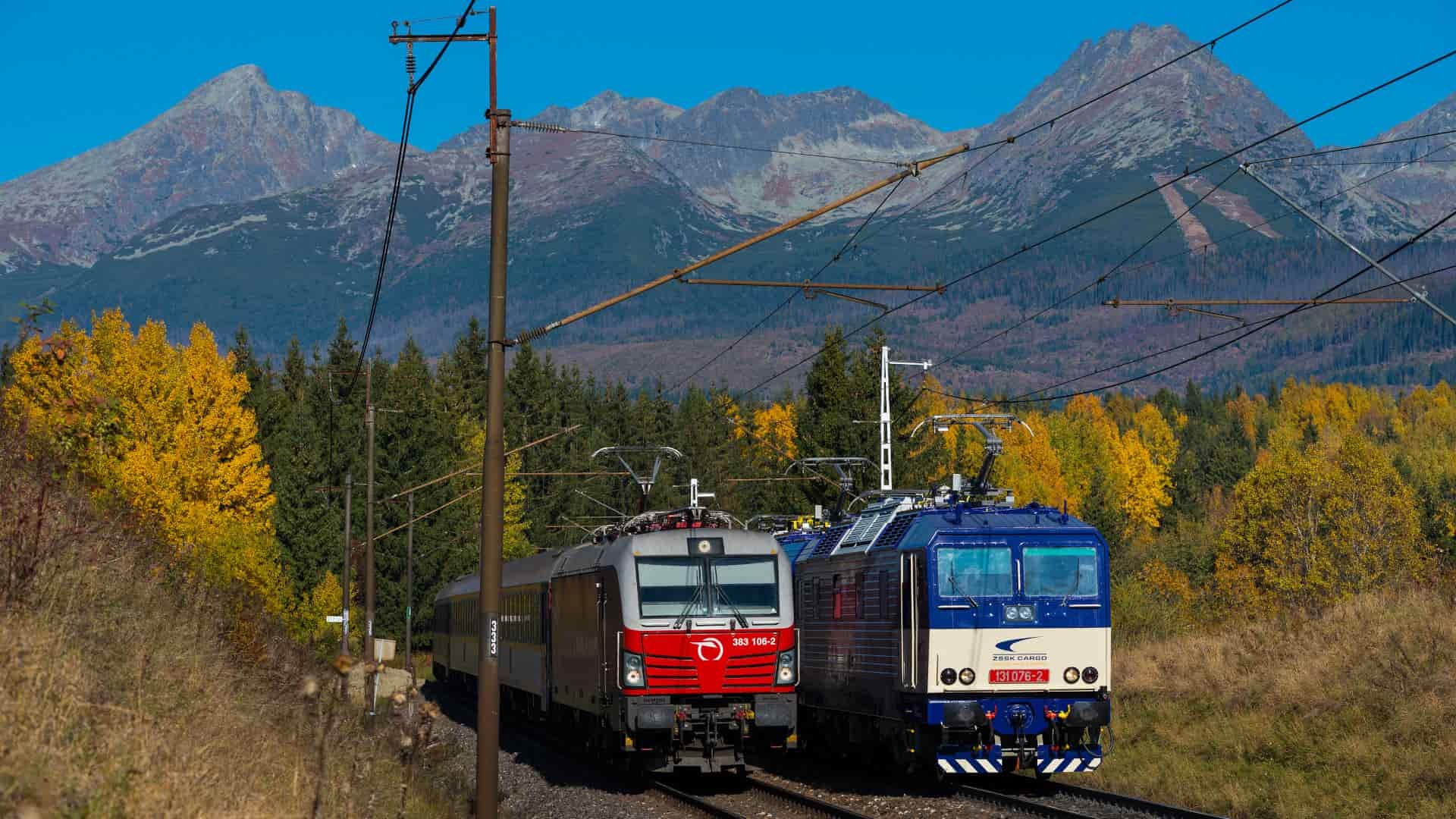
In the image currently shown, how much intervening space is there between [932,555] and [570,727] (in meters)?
10.4

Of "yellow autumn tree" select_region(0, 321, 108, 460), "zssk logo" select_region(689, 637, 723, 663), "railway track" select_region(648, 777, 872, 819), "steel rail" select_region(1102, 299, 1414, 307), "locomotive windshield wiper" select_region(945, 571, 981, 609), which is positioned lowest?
"railway track" select_region(648, 777, 872, 819)

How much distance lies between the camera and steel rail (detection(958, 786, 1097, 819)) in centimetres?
1904

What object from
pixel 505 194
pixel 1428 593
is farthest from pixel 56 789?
pixel 1428 593

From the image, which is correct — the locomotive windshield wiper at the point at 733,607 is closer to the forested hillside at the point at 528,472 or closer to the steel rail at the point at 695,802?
the steel rail at the point at 695,802

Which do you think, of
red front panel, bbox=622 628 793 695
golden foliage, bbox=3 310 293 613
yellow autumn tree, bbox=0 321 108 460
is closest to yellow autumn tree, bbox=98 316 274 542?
golden foliage, bbox=3 310 293 613

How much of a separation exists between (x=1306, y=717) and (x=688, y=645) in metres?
8.80

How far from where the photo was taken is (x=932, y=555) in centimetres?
2212

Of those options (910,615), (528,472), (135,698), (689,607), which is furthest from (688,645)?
(528,472)

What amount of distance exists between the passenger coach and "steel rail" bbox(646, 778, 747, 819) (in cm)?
286

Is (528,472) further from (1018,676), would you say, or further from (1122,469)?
(1122,469)

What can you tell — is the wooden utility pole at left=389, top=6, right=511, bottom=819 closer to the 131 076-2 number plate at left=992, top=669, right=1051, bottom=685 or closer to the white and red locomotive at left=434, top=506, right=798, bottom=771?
the white and red locomotive at left=434, top=506, right=798, bottom=771

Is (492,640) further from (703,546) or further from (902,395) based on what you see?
(902,395)

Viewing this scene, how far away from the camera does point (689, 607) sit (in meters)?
24.3

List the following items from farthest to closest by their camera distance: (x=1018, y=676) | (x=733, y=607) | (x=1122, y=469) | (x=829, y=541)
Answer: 1. (x=1122, y=469)
2. (x=829, y=541)
3. (x=733, y=607)
4. (x=1018, y=676)
